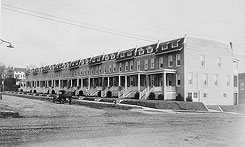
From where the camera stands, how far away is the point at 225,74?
37875mm

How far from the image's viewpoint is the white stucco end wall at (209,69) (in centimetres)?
3450

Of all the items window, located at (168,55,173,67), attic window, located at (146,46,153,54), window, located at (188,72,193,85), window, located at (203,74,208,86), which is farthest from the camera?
attic window, located at (146,46,153,54)

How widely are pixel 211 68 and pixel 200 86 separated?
3.34 metres

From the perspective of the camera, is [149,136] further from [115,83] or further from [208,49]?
[115,83]

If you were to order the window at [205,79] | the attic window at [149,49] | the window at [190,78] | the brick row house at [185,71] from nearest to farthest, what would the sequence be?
the brick row house at [185,71]
the window at [190,78]
the window at [205,79]
the attic window at [149,49]

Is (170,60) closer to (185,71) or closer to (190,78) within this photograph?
(185,71)

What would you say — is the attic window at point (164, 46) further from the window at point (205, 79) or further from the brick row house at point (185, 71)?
the window at point (205, 79)

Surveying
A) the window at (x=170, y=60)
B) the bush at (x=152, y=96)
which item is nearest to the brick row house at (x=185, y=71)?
the window at (x=170, y=60)

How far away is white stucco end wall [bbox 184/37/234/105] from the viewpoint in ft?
113

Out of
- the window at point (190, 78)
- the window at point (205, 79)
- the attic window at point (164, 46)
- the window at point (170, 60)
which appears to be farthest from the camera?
the attic window at point (164, 46)

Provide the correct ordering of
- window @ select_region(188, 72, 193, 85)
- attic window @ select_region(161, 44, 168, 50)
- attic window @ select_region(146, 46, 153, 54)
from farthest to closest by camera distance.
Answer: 1. attic window @ select_region(146, 46, 153, 54)
2. attic window @ select_region(161, 44, 168, 50)
3. window @ select_region(188, 72, 193, 85)

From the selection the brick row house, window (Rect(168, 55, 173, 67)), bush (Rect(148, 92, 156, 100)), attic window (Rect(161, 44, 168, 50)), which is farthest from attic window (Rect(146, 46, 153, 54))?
bush (Rect(148, 92, 156, 100))

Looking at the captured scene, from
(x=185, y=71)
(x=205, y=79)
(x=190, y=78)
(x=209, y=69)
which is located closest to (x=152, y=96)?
(x=185, y=71)

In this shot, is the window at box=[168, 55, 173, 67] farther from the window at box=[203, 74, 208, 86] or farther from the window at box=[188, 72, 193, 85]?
the window at box=[203, 74, 208, 86]
